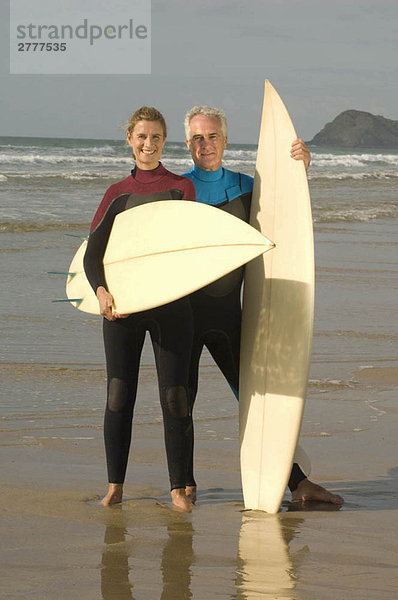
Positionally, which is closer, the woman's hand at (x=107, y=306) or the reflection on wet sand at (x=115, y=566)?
the reflection on wet sand at (x=115, y=566)

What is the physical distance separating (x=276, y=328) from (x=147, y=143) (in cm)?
86

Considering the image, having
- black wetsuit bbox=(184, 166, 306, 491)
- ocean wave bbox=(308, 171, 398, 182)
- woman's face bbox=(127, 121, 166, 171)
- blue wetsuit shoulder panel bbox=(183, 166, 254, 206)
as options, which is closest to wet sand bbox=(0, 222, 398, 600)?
black wetsuit bbox=(184, 166, 306, 491)

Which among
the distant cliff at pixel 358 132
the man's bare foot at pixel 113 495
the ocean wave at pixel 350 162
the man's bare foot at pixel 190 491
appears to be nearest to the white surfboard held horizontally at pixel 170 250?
the man's bare foot at pixel 113 495

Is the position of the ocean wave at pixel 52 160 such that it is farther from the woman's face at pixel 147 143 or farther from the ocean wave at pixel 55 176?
the woman's face at pixel 147 143

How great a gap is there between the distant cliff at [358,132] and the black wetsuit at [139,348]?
81220 mm

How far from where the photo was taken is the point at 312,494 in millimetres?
3275

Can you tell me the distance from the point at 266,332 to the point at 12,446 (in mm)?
1182

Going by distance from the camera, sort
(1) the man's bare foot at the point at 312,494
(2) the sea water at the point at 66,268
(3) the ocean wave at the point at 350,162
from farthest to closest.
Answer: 1. (3) the ocean wave at the point at 350,162
2. (2) the sea water at the point at 66,268
3. (1) the man's bare foot at the point at 312,494

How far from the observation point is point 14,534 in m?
2.74

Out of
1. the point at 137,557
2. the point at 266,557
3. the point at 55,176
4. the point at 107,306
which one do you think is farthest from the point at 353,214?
the point at 137,557

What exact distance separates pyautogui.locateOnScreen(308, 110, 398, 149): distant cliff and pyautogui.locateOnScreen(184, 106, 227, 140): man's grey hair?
3186 inches

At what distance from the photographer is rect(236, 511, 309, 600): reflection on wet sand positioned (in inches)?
92.5

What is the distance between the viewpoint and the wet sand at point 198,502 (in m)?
2.42

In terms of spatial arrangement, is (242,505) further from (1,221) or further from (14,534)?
(1,221)
